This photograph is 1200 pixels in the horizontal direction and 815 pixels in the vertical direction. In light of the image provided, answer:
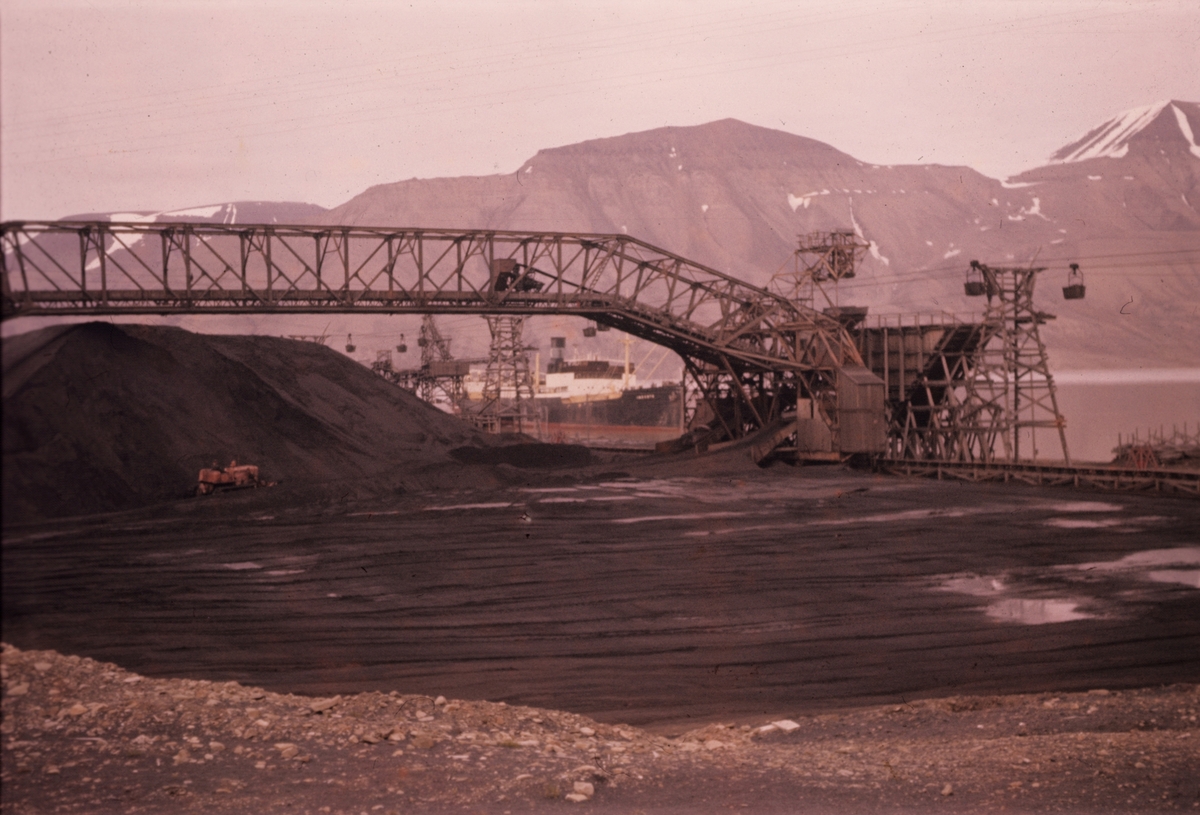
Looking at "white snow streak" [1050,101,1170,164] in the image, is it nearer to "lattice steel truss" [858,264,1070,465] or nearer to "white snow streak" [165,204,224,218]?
"white snow streak" [165,204,224,218]

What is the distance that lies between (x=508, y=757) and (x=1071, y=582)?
684cm

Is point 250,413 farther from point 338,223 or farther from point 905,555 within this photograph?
point 905,555

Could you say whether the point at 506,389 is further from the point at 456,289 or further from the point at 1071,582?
the point at 1071,582

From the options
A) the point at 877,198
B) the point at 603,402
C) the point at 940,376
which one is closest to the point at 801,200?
the point at 877,198

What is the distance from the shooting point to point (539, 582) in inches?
390

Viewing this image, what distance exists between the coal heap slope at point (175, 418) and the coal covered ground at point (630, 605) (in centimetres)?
58

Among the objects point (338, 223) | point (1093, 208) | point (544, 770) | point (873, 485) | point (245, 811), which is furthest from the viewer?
point (873, 485)

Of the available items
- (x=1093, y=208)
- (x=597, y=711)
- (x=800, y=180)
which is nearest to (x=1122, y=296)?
(x=1093, y=208)

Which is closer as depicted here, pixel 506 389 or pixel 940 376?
pixel 506 389

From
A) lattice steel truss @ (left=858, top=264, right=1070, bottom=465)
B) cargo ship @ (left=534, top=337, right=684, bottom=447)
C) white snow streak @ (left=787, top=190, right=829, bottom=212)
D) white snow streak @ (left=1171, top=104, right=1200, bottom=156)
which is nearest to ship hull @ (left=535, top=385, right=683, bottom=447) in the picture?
cargo ship @ (left=534, top=337, right=684, bottom=447)

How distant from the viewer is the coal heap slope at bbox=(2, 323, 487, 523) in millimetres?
3453

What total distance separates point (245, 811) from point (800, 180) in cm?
1258

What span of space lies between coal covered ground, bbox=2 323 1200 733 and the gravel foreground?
554 mm

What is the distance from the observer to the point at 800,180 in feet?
49.7
